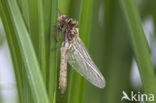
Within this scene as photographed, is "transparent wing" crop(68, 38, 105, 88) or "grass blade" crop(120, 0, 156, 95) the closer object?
"grass blade" crop(120, 0, 156, 95)

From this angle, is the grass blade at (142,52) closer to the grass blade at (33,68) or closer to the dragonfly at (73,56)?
the dragonfly at (73,56)

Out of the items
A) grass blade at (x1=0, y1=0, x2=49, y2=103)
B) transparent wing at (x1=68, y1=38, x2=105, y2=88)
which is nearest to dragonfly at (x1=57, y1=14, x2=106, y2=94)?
transparent wing at (x1=68, y1=38, x2=105, y2=88)

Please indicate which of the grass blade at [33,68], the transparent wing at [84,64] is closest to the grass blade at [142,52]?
the transparent wing at [84,64]

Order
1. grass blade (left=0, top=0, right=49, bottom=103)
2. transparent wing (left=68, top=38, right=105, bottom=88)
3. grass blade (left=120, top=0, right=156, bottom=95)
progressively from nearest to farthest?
grass blade (left=0, top=0, right=49, bottom=103), grass blade (left=120, top=0, right=156, bottom=95), transparent wing (left=68, top=38, right=105, bottom=88)

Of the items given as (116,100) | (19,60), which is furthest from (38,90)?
(116,100)

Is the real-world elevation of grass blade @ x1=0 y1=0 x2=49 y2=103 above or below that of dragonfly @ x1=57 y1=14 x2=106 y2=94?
below

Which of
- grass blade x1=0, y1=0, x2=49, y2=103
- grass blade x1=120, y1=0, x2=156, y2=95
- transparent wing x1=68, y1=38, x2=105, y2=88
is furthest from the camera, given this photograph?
transparent wing x1=68, y1=38, x2=105, y2=88

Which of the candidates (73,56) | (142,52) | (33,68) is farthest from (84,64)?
(33,68)

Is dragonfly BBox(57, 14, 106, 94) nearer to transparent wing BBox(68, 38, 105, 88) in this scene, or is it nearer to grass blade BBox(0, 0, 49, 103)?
transparent wing BBox(68, 38, 105, 88)
